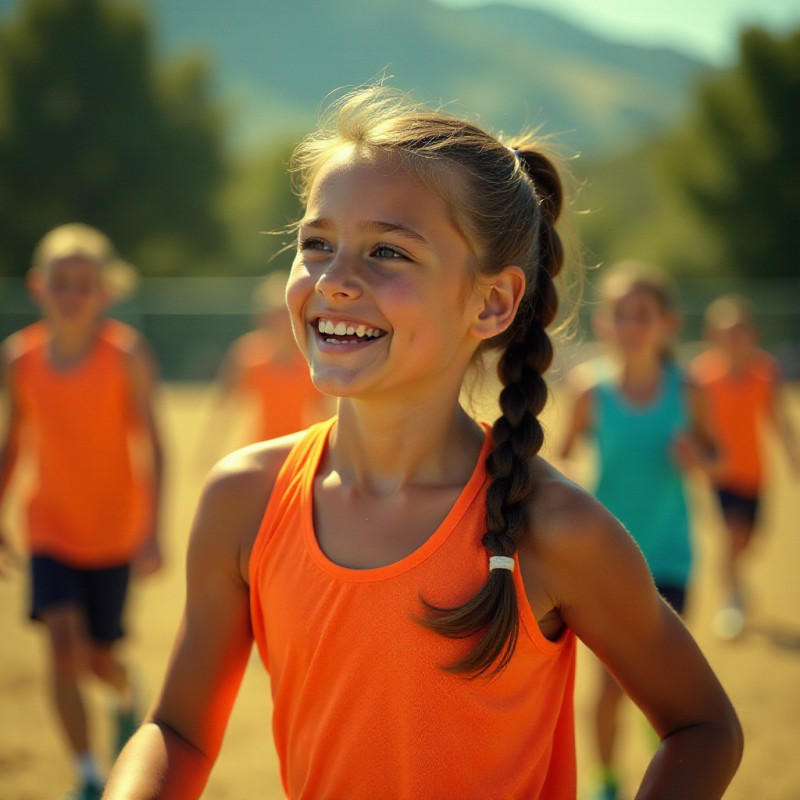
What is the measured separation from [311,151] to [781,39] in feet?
144

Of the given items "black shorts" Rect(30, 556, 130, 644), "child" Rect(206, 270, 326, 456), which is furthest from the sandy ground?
"child" Rect(206, 270, 326, 456)

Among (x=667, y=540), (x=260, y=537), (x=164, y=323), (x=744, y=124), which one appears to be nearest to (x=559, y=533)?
(x=260, y=537)

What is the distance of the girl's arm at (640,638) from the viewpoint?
5.78ft

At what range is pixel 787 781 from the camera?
4.50 meters

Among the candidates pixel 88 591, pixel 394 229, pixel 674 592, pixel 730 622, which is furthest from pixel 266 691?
pixel 394 229

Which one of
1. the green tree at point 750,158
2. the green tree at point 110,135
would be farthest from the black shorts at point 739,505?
the green tree at point 110,135

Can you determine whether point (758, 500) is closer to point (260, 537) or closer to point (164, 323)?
point (260, 537)

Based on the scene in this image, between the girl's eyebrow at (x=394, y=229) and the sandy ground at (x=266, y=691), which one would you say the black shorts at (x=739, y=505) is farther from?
the girl's eyebrow at (x=394, y=229)

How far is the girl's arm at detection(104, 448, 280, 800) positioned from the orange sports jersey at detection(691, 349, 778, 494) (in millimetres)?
6221

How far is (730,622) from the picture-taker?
22.2 feet

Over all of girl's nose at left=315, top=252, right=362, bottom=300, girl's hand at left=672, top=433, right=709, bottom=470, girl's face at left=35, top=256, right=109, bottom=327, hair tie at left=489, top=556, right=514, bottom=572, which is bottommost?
hair tie at left=489, top=556, right=514, bottom=572

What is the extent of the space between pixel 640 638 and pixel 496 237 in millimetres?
820

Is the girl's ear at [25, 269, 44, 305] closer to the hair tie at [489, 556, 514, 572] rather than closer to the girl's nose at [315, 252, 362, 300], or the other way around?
the girl's nose at [315, 252, 362, 300]

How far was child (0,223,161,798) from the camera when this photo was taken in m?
4.67
